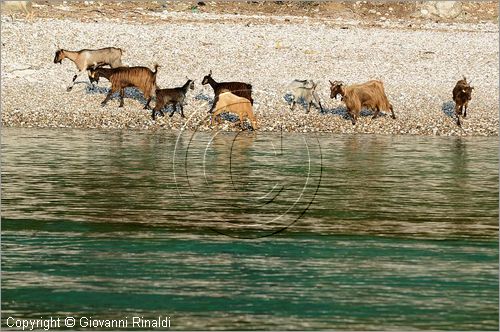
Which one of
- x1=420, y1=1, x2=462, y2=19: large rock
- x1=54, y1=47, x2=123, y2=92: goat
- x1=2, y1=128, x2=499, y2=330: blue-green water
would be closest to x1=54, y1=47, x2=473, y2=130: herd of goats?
x1=54, y1=47, x2=123, y2=92: goat

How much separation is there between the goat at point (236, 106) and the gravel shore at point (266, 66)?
0.73m

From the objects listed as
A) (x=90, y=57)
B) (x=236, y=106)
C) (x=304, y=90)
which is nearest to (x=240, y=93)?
(x=236, y=106)

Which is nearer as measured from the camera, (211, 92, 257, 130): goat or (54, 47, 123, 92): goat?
(211, 92, 257, 130): goat

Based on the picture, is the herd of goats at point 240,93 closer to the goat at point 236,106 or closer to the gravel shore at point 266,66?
the goat at point 236,106

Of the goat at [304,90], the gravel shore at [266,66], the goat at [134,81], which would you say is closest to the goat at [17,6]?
the gravel shore at [266,66]

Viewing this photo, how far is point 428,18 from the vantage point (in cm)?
5153

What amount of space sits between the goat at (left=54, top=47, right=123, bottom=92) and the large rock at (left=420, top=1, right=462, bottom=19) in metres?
17.2

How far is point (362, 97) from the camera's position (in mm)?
35000

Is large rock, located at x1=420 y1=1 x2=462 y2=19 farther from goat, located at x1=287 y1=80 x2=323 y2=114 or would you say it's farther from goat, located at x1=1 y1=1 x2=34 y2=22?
goat, located at x1=287 y1=80 x2=323 y2=114

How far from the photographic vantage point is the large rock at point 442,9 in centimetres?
5172

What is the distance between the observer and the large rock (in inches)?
2036

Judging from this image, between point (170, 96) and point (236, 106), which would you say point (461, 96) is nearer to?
point (236, 106)

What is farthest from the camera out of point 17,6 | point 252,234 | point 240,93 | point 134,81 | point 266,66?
point 17,6

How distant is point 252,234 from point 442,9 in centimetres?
3438
